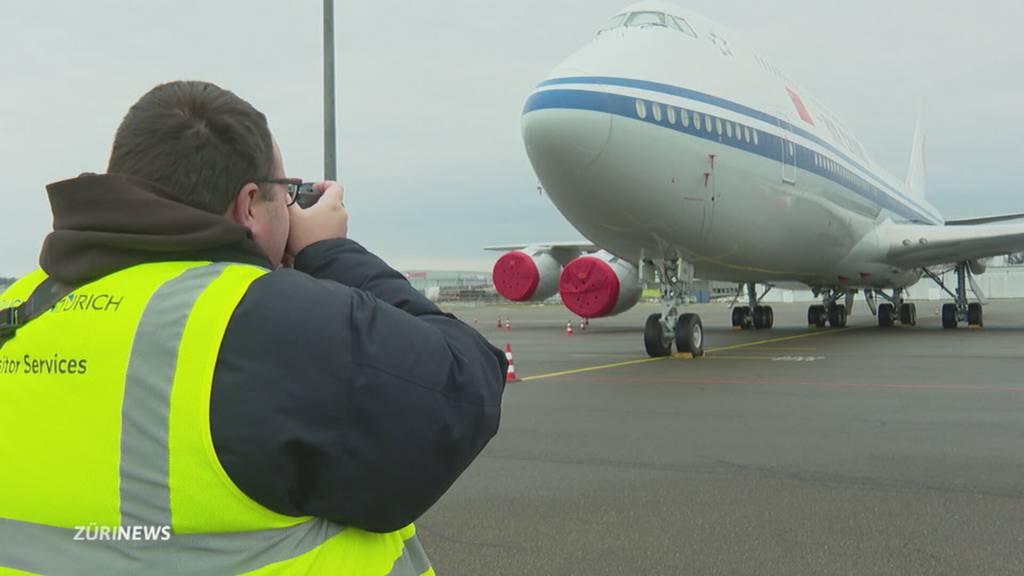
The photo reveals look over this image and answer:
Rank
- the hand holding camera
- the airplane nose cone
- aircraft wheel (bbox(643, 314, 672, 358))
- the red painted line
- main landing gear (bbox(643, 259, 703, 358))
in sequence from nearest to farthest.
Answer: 1. the hand holding camera
2. the red painted line
3. the airplane nose cone
4. main landing gear (bbox(643, 259, 703, 358))
5. aircraft wheel (bbox(643, 314, 672, 358))

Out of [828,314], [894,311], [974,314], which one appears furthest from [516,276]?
[974,314]

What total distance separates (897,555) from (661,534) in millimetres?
891

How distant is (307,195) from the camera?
4.60ft

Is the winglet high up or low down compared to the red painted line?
up

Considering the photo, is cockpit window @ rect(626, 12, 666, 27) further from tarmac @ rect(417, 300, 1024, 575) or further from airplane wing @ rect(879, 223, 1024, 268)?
airplane wing @ rect(879, 223, 1024, 268)

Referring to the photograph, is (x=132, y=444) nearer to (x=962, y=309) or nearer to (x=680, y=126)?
(x=680, y=126)

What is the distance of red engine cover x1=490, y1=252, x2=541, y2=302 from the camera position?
2144cm

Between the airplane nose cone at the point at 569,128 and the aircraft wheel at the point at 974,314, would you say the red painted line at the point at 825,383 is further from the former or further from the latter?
the aircraft wheel at the point at 974,314

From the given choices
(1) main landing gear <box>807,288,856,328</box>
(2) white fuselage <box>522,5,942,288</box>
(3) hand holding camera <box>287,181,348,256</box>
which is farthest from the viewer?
(1) main landing gear <box>807,288,856,328</box>

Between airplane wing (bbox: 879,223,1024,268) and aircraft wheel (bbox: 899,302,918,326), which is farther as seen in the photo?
aircraft wheel (bbox: 899,302,918,326)

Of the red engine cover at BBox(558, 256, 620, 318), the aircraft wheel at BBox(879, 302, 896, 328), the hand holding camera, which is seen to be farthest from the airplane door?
the hand holding camera

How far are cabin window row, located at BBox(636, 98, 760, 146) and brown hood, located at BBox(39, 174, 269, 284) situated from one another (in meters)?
8.84

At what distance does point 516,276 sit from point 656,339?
10281mm

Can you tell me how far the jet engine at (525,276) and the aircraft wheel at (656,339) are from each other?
31.7ft
